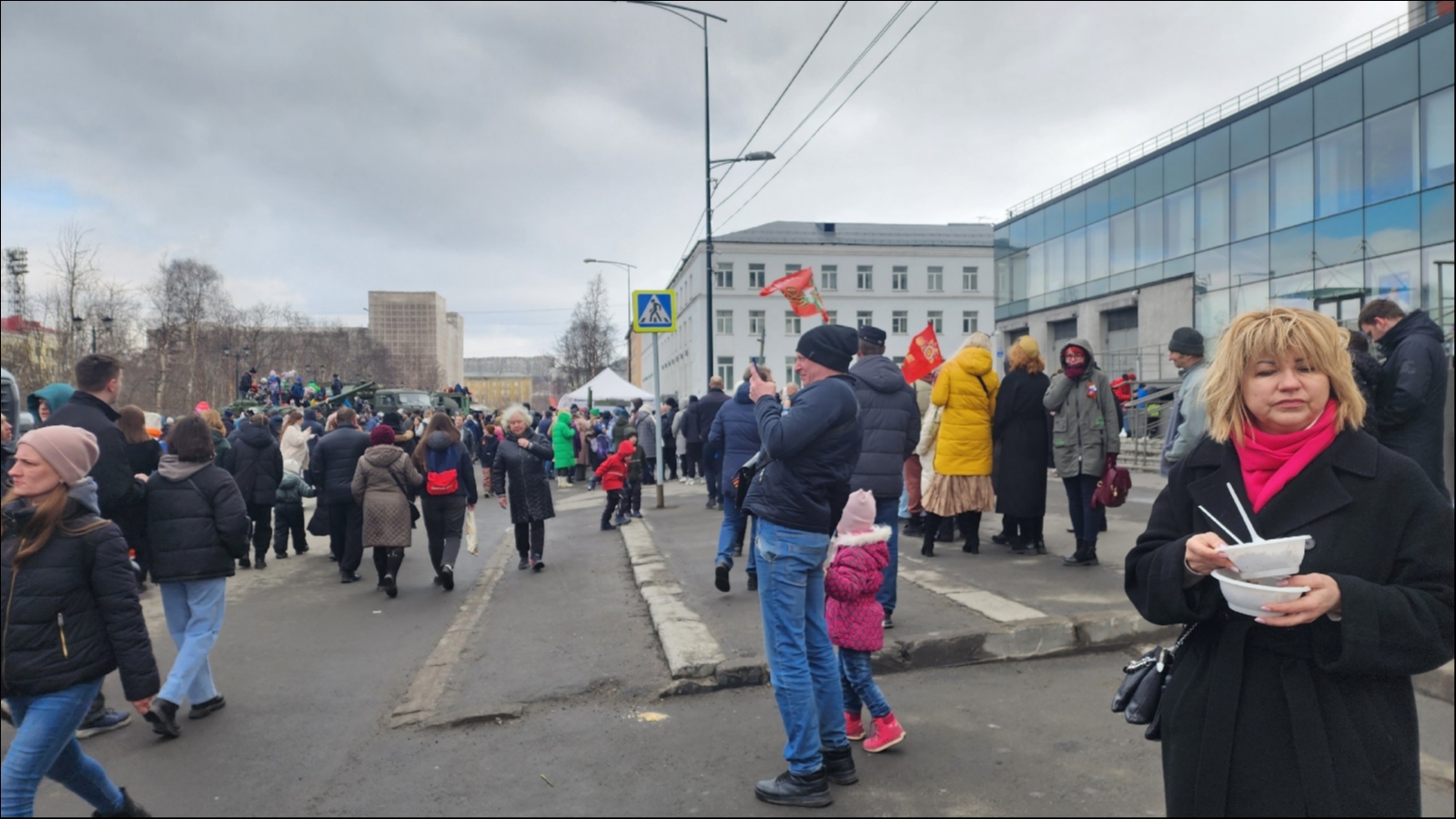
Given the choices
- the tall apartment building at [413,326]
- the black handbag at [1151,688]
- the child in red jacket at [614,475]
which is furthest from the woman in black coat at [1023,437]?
the tall apartment building at [413,326]

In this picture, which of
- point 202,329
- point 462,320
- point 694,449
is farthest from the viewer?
point 462,320

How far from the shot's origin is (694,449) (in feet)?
60.6

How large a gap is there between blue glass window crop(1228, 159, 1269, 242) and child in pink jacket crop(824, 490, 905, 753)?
27403mm

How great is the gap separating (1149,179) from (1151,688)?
33.3 meters

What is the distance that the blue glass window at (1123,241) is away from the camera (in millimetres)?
32188

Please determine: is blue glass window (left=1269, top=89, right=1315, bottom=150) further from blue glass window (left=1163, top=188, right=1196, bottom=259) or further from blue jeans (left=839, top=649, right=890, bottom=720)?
blue jeans (left=839, top=649, right=890, bottom=720)

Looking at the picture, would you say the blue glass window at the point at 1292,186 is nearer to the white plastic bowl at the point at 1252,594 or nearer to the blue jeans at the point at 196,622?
the white plastic bowl at the point at 1252,594

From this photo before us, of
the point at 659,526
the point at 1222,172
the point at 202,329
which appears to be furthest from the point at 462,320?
the point at 659,526

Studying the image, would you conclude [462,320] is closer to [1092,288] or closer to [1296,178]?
[1092,288]

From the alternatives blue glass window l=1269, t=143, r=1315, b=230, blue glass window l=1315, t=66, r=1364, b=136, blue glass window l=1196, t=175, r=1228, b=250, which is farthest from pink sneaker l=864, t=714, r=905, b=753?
blue glass window l=1196, t=175, r=1228, b=250

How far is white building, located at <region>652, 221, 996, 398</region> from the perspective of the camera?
210ft

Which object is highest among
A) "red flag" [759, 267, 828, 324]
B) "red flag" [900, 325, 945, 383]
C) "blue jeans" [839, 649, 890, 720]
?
"red flag" [759, 267, 828, 324]

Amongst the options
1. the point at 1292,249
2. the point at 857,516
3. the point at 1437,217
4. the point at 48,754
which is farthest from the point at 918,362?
the point at 1292,249

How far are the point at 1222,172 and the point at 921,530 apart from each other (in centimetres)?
2417
